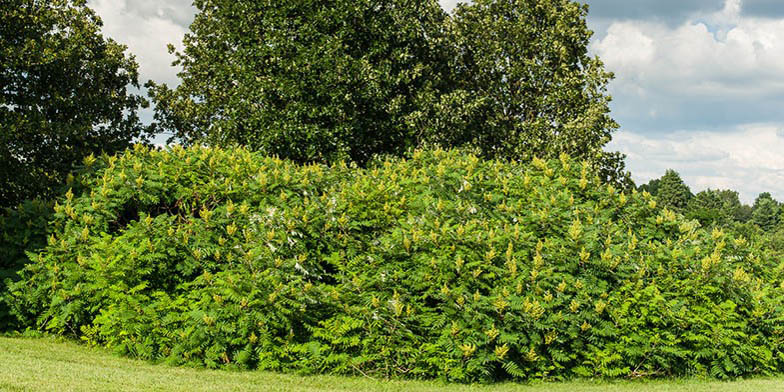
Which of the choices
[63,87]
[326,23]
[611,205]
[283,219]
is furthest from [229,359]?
[63,87]

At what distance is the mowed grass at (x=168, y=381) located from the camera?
7.69 meters

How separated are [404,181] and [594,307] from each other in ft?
13.9

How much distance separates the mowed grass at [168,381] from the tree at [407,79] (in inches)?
436

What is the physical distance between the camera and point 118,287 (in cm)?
990

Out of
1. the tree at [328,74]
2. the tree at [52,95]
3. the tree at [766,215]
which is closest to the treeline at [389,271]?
the tree at [328,74]

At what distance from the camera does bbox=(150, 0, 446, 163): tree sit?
19.9 metres

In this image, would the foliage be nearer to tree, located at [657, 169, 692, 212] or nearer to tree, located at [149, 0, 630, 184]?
tree, located at [149, 0, 630, 184]

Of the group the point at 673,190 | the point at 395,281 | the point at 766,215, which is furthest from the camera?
Result: the point at 766,215

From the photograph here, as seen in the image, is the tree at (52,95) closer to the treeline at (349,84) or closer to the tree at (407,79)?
the treeline at (349,84)

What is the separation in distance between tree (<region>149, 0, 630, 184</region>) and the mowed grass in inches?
436

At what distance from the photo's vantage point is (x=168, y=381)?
26.4ft

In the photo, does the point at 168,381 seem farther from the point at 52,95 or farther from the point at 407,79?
the point at 52,95

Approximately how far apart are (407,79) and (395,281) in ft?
39.9

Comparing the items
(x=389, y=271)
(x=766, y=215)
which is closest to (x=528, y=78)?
(x=389, y=271)
